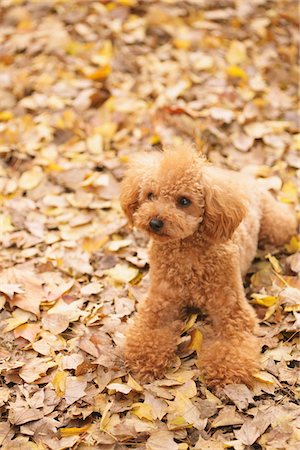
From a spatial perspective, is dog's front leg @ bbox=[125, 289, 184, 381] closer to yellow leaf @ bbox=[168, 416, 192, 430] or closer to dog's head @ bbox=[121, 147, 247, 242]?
yellow leaf @ bbox=[168, 416, 192, 430]

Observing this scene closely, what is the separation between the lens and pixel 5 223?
3463 millimetres

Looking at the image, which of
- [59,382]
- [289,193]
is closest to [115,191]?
[289,193]

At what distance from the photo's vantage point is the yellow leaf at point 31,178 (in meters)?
3.74

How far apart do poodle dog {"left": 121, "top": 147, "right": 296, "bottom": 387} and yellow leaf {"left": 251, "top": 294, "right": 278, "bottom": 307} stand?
0.20 m

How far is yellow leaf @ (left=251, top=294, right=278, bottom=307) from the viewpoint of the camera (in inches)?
116

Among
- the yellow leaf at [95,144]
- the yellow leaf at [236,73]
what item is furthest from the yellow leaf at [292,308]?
the yellow leaf at [236,73]

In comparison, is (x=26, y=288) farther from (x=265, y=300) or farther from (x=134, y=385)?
(x=265, y=300)

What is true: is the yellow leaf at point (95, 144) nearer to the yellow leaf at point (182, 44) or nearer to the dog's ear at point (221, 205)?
the yellow leaf at point (182, 44)

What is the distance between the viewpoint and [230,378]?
2.53 metres

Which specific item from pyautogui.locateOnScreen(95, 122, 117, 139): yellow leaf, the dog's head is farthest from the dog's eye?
pyautogui.locateOnScreen(95, 122, 117, 139): yellow leaf

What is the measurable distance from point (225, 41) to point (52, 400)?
3.48 meters

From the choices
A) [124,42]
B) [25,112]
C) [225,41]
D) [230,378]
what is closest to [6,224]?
[25,112]

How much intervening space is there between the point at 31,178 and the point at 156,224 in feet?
5.23

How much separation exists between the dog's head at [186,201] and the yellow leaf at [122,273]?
2.16ft
